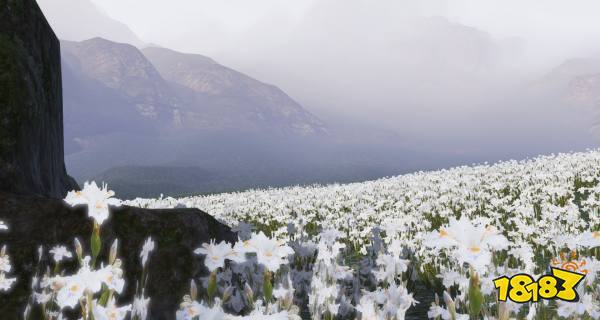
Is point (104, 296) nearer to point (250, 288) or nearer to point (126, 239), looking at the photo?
point (250, 288)

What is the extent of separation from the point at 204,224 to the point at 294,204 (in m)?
15.4

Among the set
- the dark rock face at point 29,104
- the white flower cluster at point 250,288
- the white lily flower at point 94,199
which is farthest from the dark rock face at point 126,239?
the white lily flower at point 94,199

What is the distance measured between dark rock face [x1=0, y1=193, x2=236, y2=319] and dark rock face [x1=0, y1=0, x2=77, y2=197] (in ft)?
3.64

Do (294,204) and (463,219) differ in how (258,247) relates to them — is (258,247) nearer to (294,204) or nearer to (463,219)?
(463,219)

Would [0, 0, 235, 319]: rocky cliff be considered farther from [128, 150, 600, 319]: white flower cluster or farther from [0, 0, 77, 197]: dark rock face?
[128, 150, 600, 319]: white flower cluster

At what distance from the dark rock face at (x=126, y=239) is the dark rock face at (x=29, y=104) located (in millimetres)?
1108

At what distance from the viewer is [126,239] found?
16.0 feet

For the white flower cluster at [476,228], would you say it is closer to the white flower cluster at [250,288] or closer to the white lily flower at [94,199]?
the white flower cluster at [250,288]

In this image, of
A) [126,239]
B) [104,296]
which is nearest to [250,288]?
[104,296]

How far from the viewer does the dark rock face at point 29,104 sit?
571cm

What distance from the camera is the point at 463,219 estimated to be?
9.04 ft

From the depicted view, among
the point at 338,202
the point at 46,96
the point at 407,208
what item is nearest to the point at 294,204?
the point at 338,202

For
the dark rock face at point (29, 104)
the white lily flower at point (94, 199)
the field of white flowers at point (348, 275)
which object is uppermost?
the dark rock face at point (29, 104)

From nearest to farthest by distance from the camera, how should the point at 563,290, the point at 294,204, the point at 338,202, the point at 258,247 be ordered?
the point at 563,290, the point at 258,247, the point at 338,202, the point at 294,204
